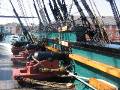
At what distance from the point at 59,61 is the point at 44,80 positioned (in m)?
1.19

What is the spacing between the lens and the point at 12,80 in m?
12.1

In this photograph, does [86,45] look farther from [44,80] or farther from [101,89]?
[44,80]

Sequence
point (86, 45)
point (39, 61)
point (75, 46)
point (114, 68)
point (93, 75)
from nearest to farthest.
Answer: point (114, 68), point (93, 75), point (86, 45), point (75, 46), point (39, 61)

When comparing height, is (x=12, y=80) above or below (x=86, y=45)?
below

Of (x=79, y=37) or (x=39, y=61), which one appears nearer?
(x=39, y=61)

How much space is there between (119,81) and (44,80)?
17.8ft

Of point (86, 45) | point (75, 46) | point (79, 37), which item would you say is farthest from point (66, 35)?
point (86, 45)

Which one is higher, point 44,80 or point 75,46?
point 75,46

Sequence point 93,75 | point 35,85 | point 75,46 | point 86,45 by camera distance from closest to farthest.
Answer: point 93,75 < point 86,45 < point 75,46 < point 35,85

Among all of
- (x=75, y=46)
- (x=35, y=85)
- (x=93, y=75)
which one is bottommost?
(x=35, y=85)

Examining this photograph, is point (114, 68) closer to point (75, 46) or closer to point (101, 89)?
point (101, 89)

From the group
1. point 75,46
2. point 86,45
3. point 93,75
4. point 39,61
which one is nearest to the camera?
point 93,75

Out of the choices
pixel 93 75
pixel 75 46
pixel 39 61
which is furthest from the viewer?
pixel 39 61

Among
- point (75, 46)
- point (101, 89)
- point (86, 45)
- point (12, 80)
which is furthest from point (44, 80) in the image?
point (101, 89)
